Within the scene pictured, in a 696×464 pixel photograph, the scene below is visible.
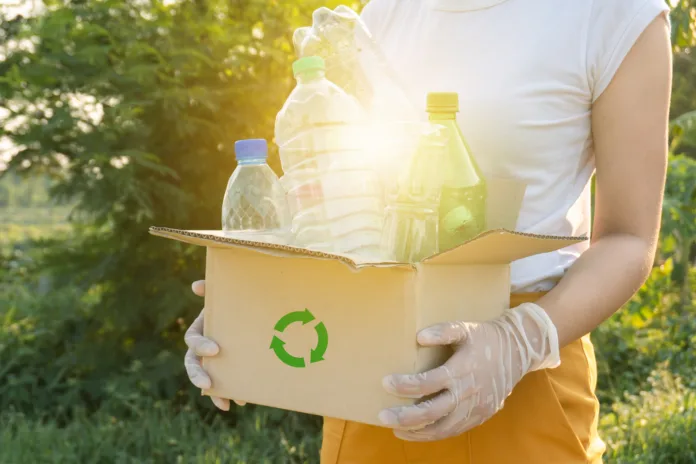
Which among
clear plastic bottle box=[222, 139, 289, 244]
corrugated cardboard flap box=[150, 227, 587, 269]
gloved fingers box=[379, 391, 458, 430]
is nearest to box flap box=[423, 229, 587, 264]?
corrugated cardboard flap box=[150, 227, 587, 269]

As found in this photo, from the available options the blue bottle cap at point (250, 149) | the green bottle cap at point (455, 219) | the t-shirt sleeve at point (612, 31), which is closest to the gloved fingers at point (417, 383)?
the green bottle cap at point (455, 219)

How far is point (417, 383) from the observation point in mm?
1045

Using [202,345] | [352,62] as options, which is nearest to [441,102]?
[352,62]

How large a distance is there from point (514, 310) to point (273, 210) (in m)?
0.49

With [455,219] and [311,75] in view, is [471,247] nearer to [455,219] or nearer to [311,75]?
[455,219]

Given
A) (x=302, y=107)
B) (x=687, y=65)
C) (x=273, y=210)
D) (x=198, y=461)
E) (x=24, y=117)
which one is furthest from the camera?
(x=687, y=65)

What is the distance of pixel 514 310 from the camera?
4.00ft

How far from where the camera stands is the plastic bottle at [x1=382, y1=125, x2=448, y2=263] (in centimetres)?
113

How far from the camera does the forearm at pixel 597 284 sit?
126cm

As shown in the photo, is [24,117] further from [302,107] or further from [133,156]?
[302,107]

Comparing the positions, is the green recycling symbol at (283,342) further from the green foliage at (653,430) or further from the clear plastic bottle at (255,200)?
the green foliage at (653,430)

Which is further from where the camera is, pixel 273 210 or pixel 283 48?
pixel 283 48

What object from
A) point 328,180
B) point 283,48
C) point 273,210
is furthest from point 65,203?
point 328,180

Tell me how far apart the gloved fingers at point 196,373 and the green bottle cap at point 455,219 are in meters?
0.47
